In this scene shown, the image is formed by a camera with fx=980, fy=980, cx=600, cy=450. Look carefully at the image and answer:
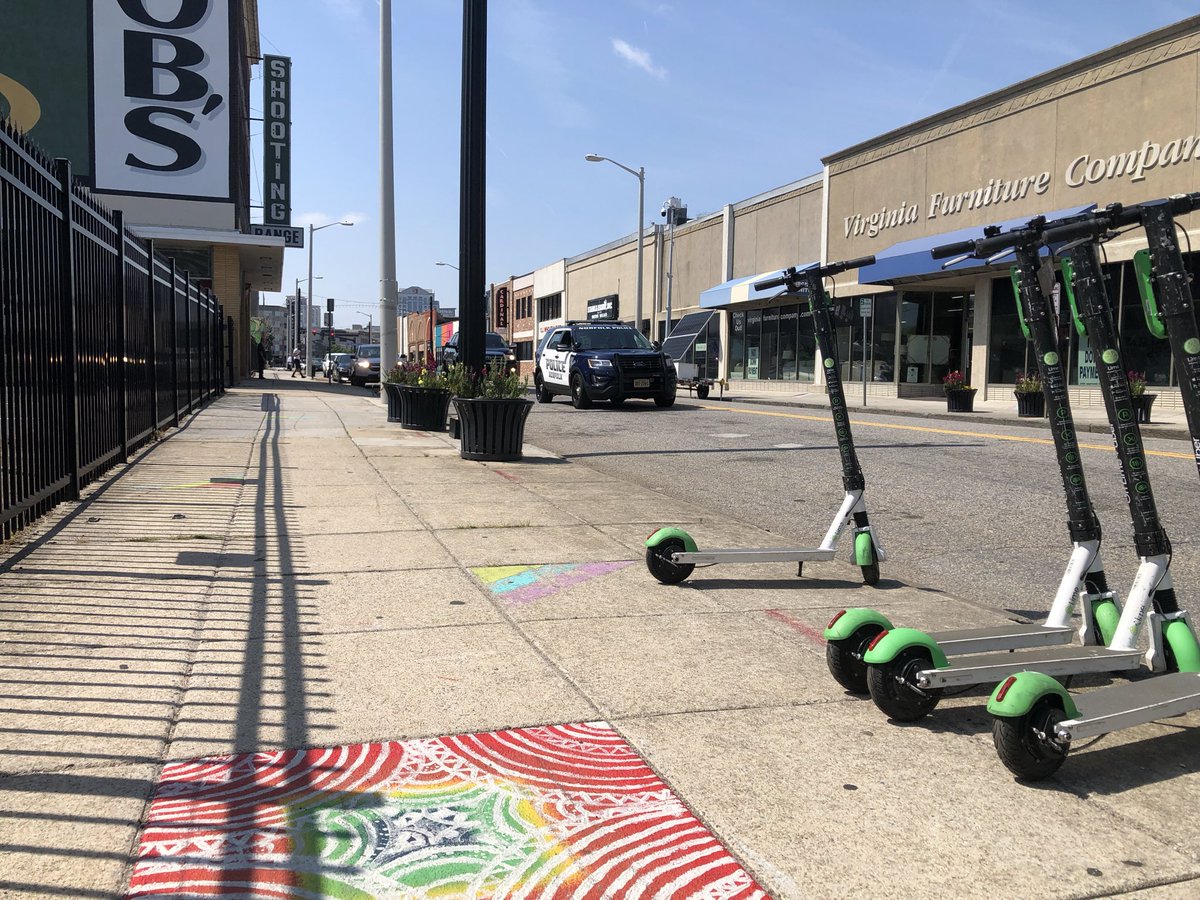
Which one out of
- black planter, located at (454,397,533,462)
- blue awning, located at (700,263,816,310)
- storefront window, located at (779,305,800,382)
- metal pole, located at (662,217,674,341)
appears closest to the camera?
black planter, located at (454,397,533,462)

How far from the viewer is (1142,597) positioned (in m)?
3.42

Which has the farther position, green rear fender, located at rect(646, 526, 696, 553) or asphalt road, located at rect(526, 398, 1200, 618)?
asphalt road, located at rect(526, 398, 1200, 618)

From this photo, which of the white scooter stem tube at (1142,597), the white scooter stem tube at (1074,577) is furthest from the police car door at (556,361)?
the white scooter stem tube at (1142,597)

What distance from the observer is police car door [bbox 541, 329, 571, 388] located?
898 inches

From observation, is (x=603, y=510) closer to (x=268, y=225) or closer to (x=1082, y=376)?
(x=1082, y=376)

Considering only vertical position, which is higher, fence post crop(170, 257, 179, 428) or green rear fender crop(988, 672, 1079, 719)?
fence post crop(170, 257, 179, 428)

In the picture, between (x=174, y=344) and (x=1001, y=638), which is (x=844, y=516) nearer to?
(x=1001, y=638)

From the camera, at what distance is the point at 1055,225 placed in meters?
3.54

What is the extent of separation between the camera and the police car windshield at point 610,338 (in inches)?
884

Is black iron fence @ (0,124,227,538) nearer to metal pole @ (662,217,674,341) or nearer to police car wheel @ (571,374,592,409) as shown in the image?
police car wheel @ (571,374,592,409)

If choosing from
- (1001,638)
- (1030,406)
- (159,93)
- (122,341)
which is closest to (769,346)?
(1030,406)

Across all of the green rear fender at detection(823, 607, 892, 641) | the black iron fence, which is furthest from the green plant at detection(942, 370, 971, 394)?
the green rear fender at detection(823, 607, 892, 641)

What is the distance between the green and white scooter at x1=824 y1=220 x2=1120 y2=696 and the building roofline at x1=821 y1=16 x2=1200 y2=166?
2124 centimetres

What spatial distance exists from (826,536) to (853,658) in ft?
6.49
